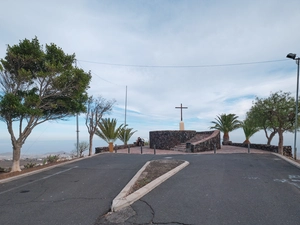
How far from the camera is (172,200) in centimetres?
542

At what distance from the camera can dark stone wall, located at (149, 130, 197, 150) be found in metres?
24.3

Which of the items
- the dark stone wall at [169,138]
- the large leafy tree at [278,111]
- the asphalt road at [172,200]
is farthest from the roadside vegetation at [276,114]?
the asphalt road at [172,200]

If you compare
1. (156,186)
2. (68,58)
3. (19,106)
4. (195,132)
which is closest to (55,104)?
(19,106)

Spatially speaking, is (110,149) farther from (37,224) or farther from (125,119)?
(37,224)

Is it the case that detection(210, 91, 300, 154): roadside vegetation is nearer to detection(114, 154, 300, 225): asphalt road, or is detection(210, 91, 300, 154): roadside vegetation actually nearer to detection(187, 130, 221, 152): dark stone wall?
detection(187, 130, 221, 152): dark stone wall

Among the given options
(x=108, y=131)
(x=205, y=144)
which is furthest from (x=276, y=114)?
(x=108, y=131)

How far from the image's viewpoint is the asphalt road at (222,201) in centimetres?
433

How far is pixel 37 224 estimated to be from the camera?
4289 millimetres

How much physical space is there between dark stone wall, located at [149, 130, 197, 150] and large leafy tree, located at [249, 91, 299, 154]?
7.84m

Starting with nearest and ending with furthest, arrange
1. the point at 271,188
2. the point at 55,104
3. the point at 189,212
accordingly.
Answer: the point at 189,212
the point at 271,188
the point at 55,104

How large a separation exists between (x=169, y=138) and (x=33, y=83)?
15.6m

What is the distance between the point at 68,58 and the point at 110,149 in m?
12.1

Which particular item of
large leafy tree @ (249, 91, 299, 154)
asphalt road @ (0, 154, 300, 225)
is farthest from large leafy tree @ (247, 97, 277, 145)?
asphalt road @ (0, 154, 300, 225)

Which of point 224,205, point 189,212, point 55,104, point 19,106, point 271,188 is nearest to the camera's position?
point 189,212
